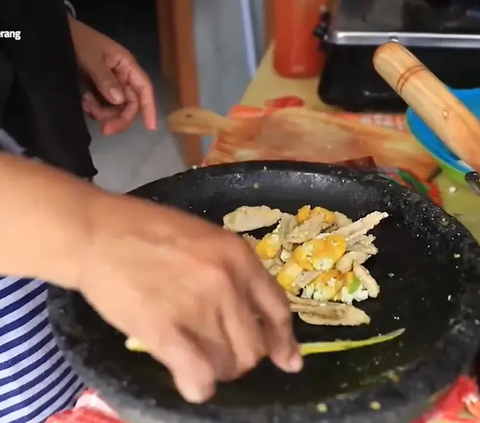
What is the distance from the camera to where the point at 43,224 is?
419mm

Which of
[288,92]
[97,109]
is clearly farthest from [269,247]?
[288,92]

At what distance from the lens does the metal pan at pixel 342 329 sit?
0.45m

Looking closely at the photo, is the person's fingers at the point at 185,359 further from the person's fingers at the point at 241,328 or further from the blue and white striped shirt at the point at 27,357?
the blue and white striped shirt at the point at 27,357

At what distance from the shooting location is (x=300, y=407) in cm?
45

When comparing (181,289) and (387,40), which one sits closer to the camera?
A: (181,289)

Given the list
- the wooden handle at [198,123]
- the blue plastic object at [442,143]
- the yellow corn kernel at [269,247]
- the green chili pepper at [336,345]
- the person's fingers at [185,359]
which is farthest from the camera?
the wooden handle at [198,123]

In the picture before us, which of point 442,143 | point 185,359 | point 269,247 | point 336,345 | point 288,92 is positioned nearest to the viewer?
point 185,359

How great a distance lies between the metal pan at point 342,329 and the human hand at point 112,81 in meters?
0.16

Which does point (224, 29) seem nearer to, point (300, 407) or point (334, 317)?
point (334, 317)

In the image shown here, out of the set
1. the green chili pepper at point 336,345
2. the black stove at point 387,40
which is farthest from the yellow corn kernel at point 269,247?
the black stove at point 387,40

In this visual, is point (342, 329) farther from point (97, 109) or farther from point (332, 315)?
point (97, 109)

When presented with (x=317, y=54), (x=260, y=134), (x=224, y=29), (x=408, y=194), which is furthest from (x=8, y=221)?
(x=224, y=29)

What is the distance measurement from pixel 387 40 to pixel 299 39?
0.56 ft

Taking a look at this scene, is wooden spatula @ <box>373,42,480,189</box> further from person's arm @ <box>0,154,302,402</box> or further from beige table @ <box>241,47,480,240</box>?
person's arm @ <box>0,154,302,402</box>
